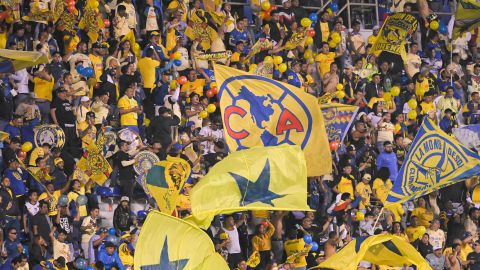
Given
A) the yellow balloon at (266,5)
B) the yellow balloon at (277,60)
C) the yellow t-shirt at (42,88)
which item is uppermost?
the yellow balloon at (266,5)

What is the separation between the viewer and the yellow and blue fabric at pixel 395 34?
1145 inches

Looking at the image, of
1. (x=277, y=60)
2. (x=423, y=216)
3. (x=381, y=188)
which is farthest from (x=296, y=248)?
(x=277, y=60)

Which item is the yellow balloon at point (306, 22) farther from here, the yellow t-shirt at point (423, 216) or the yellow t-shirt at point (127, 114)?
the yellow t-shirt at point (127, 114)

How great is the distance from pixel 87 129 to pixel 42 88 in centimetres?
97

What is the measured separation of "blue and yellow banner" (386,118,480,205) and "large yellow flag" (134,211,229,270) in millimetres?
5821

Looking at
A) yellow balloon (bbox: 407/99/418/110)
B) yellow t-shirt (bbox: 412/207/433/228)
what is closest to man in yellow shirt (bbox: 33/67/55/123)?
yellow t-shirt (bbox: 412/207/433/228)

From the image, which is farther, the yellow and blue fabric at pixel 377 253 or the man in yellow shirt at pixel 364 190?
the man in yellow shirt at pixel 364 190

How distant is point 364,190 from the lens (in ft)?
86.5

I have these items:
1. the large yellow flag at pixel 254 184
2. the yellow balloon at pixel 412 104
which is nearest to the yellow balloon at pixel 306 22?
the yellow balloon at pixel 412 104

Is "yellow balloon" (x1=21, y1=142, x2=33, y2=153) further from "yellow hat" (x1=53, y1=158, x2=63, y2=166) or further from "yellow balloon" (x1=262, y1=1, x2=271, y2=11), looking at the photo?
"yellow balloon" (x1=262, y1=1, x2=271, y2=11)

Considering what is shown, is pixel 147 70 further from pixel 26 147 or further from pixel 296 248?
pixel 296 248

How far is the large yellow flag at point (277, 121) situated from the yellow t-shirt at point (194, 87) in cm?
373

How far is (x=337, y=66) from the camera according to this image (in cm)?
2873

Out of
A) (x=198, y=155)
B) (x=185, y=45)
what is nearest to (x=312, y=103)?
(x=198, y=155)
